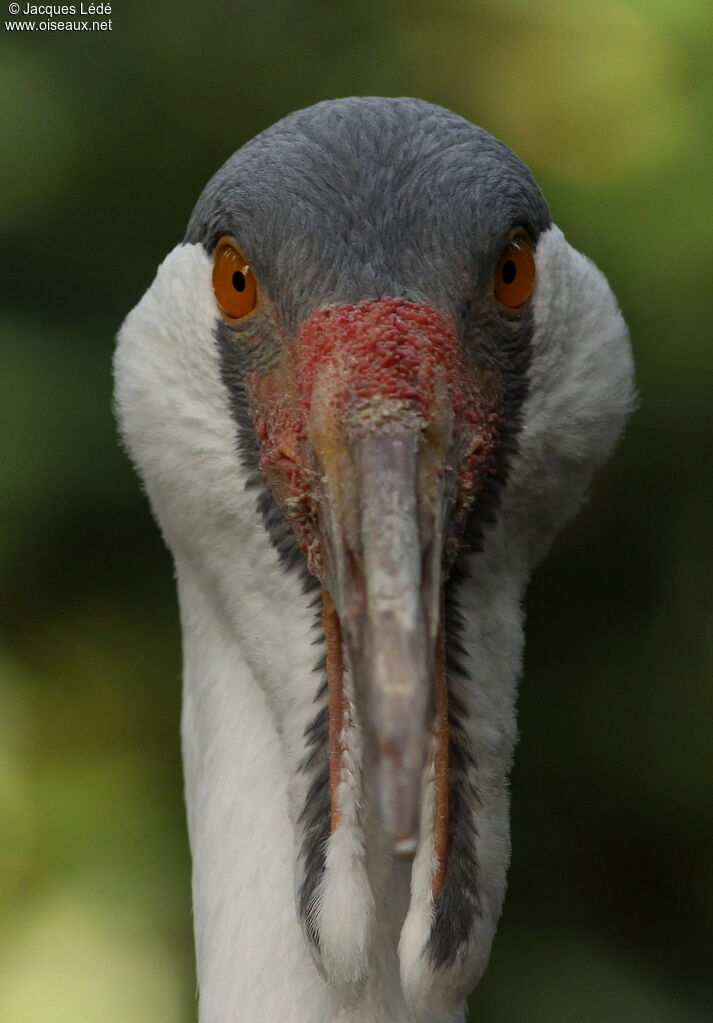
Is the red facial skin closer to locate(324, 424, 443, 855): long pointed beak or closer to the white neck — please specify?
locate(324, 424, 443, 855): long pointed beak

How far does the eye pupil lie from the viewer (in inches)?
80.0

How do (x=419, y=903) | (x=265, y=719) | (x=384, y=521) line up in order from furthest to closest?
(x=265, y=719)
(x=419, y=903)
(x=384, y=521)

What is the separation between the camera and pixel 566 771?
409cm

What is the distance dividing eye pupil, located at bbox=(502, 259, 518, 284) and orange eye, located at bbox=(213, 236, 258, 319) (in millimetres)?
398

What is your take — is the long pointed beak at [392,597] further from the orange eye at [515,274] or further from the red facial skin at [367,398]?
the orange eye at [515,274]

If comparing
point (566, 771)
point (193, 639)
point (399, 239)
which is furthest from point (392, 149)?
point (566, 771)

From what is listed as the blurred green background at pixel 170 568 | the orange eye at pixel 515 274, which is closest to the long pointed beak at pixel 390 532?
the orange eye at pixel 515 274

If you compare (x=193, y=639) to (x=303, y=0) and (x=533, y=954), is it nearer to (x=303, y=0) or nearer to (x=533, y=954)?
(x=533, y=954)

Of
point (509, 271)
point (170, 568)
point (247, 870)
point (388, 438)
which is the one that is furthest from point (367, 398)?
point (170, 568)

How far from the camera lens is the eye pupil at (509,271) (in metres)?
2.03

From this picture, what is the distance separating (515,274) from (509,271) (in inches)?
0.7

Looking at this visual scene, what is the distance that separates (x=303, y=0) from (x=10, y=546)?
1917 millimetres

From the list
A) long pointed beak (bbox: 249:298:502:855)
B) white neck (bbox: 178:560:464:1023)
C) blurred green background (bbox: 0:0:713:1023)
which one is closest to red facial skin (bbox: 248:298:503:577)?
long pointed beak (bbox: 249:298:502:855)

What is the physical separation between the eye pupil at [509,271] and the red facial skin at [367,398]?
0.55 ft
